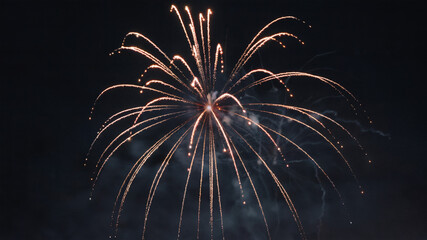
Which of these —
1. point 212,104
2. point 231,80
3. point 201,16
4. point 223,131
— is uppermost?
point 201,16

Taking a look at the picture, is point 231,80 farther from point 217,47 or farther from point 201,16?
point 201,16

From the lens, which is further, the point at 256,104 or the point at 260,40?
the point at 256,104

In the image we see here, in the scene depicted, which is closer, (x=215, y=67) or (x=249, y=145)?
(x=215, y=67)

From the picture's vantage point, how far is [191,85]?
31.6 metres

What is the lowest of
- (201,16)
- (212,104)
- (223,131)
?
(223,131)

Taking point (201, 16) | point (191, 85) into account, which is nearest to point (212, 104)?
point (191, 85)

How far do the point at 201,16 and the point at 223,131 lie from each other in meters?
8.87

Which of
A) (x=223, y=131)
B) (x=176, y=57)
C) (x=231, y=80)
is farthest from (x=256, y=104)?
(x=176, y=57)

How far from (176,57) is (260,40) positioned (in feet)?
21.9

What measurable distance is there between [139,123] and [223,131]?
7240 mm

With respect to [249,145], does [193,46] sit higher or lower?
higher

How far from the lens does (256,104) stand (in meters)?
35.4

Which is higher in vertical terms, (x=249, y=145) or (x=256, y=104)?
(x=256, y=104)

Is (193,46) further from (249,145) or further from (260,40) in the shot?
(249,145)
